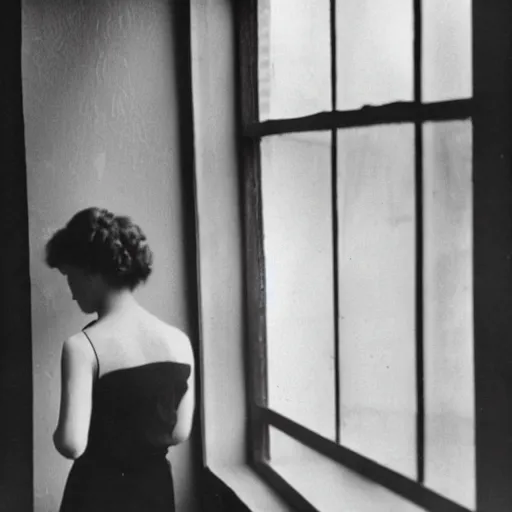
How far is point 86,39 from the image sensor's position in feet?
4.06

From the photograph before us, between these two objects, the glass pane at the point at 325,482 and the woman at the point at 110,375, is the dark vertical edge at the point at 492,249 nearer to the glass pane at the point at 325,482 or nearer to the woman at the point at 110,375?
the glass pane at the point at 325,482

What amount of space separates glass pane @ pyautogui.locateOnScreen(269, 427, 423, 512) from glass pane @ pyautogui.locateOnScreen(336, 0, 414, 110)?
606mm

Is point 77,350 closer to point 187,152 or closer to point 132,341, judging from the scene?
point 132,341

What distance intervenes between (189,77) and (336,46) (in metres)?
0.31

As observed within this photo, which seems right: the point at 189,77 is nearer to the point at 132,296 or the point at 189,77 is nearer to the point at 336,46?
the point at 336,46

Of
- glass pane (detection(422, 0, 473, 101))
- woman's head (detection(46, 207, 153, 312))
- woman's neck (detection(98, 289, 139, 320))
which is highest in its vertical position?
glass pane (detection(422, 0, 473, 101))

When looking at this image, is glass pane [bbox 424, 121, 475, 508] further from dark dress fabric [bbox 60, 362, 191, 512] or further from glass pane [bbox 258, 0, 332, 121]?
dark dress fabric [bbox 60, 362, 191, 512]

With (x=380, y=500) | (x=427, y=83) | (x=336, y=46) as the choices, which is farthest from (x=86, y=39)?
(x=380, y=500)

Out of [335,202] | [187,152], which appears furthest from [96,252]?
[335,202]

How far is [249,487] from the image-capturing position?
1375mm

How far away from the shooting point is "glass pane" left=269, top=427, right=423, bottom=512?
3.49ft

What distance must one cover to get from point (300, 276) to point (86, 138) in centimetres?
46

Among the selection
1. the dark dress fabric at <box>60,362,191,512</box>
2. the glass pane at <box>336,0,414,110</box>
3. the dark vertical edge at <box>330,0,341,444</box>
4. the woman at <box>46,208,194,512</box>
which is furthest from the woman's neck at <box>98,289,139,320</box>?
the glass pane at <box>336,0,414,110</box>

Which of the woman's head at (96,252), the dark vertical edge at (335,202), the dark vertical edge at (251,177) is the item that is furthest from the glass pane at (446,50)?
the woman's head at (96,252)
